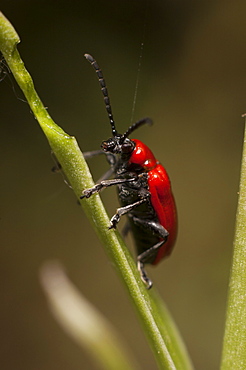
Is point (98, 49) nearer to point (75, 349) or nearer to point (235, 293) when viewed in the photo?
point (75, 349)

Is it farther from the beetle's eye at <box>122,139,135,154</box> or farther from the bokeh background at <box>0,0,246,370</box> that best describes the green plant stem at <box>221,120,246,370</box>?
the bokeh background at <box>0,0,246,370</box>

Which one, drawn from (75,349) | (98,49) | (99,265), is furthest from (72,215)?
(98,49)

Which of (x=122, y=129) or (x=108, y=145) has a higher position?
(x=108, y=145)

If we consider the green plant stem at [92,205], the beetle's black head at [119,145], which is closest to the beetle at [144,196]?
the beetle's black head at [119,145]

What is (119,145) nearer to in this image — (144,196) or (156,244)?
(144,196)

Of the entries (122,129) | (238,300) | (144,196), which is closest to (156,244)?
(144,196)

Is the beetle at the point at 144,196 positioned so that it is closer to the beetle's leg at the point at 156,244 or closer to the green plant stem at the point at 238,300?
the beetle's leg at the point at 156,244

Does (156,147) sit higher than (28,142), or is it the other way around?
(28,142)

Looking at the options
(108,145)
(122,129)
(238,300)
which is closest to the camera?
(238,300)
